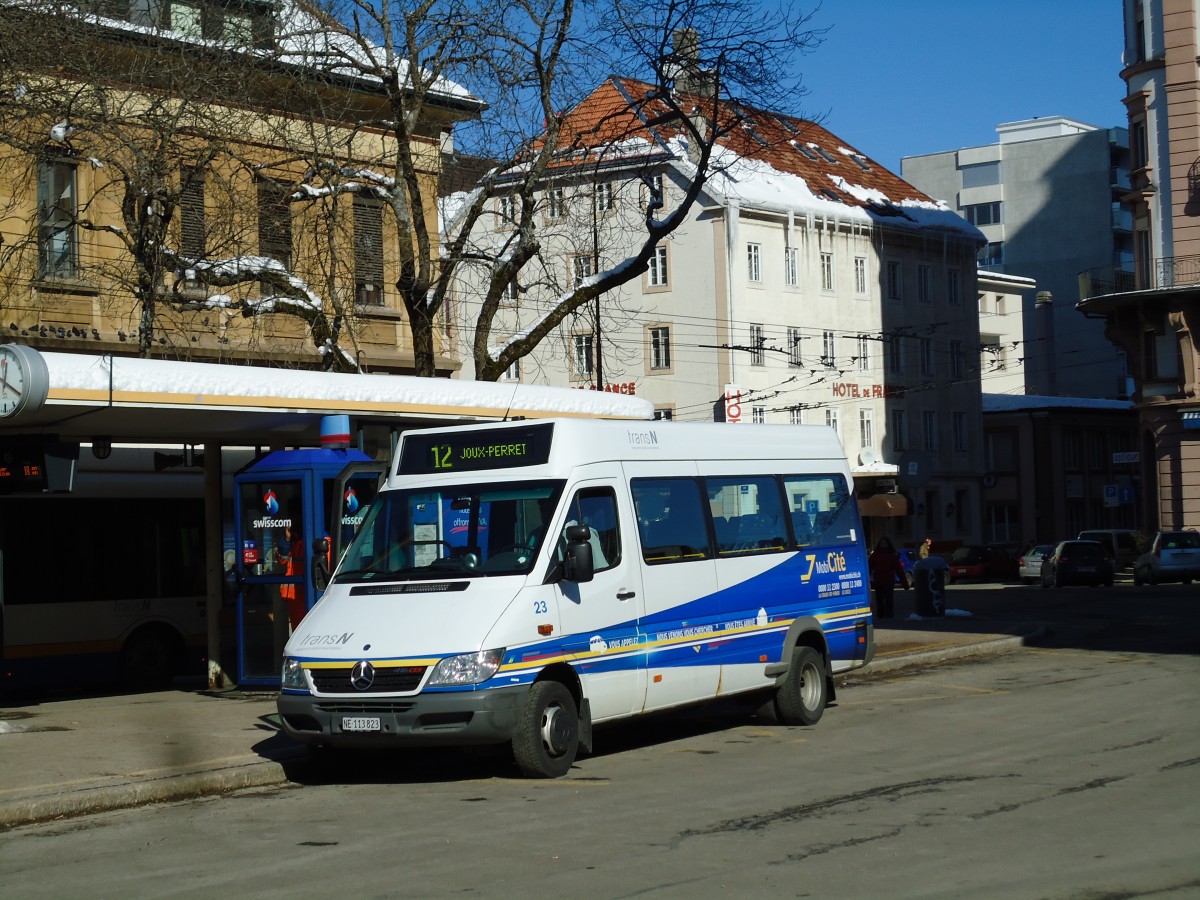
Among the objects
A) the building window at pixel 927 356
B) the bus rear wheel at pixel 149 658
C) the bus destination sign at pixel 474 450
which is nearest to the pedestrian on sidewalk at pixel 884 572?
the bus rear wheel at pixel 149 658

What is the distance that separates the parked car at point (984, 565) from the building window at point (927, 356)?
1114 cm

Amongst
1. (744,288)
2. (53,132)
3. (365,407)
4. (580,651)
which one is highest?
(744,288)

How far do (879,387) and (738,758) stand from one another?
182 ft

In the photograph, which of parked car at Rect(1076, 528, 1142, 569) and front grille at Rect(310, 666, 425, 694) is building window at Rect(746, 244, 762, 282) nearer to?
parked car at Rect(1076, 528, 1142, 569)

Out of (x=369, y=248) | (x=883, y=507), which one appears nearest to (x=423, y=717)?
(x=369, y=248)

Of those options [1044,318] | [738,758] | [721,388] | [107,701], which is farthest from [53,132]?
[1044,318]

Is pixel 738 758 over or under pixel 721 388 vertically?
under

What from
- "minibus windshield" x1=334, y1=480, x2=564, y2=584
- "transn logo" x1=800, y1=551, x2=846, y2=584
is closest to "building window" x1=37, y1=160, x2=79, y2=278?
"minibus windshield" x1=334, y1=480, x2=564, y2=584

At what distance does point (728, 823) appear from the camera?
381 inches

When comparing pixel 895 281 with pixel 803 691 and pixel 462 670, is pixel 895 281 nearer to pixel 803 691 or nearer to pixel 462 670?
pixel 803 691

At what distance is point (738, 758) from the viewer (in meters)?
12.7

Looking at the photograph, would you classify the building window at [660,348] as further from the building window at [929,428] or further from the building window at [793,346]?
the building window at [929,428]

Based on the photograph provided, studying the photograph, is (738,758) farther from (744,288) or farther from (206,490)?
(744,288)

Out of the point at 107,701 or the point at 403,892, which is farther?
the point at 107,701
